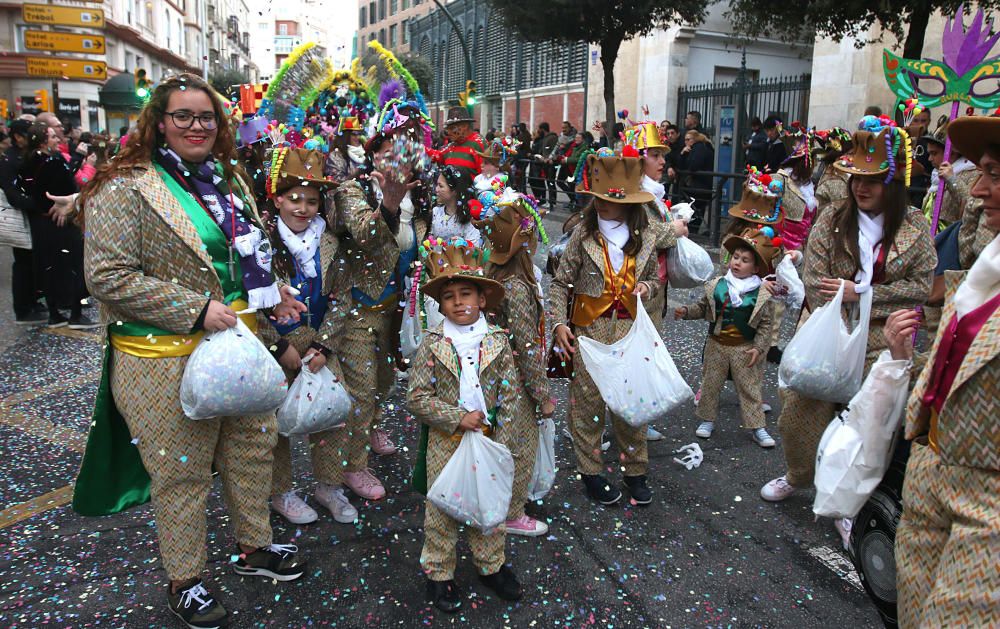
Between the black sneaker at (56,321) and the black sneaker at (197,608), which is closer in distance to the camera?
the black sneaker at (197,608)

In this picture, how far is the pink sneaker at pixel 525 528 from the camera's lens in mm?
3436

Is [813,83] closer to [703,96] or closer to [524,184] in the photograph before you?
[703,96]

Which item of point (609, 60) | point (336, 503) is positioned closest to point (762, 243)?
point (336, 503)

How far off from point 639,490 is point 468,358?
1407mm

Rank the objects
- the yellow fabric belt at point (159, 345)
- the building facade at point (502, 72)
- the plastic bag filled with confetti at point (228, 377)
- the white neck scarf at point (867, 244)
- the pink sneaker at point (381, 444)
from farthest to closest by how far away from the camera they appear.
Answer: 1. the building facade at point (502, 72)
2. the pink sneaker at point (381, 444)
3. the white neck scarf at point (867, 244)
4. the yellow fabric belt at point (159, 345)
5. the plastic bag filled with confetti at point (228, 377)

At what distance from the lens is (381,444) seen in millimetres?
4465

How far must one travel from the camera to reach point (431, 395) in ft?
9.53

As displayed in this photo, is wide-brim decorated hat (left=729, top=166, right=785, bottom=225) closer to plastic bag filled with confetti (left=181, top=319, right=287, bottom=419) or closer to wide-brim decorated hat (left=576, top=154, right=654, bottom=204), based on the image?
wide-brim decorated hat (left=576, top=154, right=654, bottom=204)

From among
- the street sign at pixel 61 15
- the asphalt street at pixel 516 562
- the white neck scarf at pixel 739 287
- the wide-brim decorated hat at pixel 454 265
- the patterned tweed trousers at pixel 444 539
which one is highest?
the street sign at pixel 61 15

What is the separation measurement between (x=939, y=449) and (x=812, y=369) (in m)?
1.44

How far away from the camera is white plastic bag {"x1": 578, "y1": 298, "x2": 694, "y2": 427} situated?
3518 mm

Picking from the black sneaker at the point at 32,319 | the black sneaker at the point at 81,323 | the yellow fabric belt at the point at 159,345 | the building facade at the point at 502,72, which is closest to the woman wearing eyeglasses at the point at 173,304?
the yellow fabric belt at the point at 159,345

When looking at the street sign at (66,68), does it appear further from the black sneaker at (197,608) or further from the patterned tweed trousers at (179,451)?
the black sneaker at (197,608)

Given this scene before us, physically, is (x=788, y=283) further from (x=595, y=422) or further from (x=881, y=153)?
(x=595, y=422)
